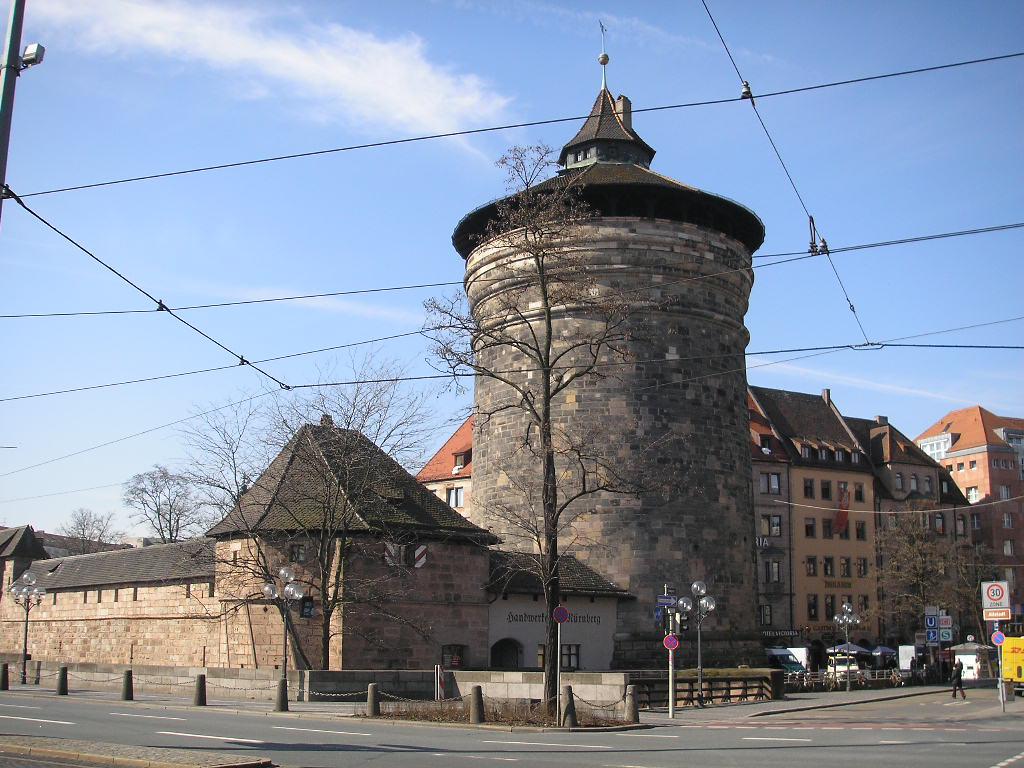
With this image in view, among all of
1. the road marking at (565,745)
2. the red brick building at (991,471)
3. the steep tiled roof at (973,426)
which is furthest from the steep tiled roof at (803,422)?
the road marking at (565,745)

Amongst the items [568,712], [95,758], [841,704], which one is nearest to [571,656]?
[841,704]

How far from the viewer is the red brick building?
74.3 m

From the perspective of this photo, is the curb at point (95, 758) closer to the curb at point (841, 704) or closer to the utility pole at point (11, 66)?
the utility pole at point (11, 66)

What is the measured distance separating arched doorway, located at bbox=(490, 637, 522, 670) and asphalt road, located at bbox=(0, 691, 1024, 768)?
8.29m

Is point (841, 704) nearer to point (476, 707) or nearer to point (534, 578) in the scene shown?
point (534, 578)

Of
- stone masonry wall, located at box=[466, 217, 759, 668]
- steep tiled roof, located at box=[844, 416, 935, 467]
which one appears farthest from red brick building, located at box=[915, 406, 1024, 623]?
stone masonry wall, located at box=[466, 217, 759, 668]

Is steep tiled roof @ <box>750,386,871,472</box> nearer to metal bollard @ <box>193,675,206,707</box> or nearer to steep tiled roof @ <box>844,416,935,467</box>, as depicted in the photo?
steep tiled roof @ <box>844,416,935,467</box>

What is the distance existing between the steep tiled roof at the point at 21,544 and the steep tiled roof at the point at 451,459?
768 inches

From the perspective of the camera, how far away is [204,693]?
23672 millimetres

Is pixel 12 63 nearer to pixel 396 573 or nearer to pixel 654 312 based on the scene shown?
pixel 396 573

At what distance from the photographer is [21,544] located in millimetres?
53875

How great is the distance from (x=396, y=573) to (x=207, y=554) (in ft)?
22.4

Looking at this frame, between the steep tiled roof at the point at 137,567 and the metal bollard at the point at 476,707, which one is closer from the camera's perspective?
the metal bollard at the point at 476,707

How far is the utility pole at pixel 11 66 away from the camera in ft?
37.9
